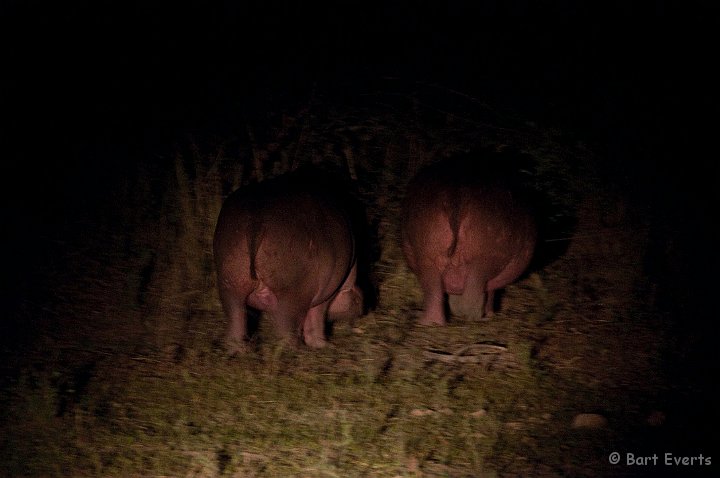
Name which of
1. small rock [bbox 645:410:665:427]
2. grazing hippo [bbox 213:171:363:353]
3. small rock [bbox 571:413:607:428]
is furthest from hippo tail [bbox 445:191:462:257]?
small rock [bbox 645:410:665:427]

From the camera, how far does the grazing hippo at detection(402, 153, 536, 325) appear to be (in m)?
4.95

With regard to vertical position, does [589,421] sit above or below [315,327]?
below

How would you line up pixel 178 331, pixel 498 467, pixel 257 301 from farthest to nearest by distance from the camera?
pixel 178 331 < pixel 257 301 < pixel 498 467

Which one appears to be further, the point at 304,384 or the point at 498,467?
the point at 304,384

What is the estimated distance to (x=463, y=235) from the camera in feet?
16.2

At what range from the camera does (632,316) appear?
5.48 m

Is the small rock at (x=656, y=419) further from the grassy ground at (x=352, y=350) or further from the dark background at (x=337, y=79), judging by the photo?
the dark background at (x=337, y=79)

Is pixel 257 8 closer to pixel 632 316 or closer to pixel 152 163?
pixel 152 163

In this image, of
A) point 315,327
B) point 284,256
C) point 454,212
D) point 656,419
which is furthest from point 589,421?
point 284,256

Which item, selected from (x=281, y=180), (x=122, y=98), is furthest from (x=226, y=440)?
(x=122, y=98)

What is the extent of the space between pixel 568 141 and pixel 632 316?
150 centimetres

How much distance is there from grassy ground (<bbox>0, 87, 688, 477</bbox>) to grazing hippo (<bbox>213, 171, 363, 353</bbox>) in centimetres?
22

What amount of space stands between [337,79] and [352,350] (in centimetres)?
247

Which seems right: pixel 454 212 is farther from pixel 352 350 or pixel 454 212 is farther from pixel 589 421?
pixel 589 421
